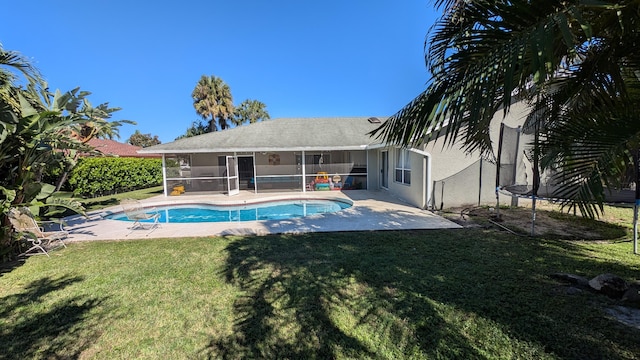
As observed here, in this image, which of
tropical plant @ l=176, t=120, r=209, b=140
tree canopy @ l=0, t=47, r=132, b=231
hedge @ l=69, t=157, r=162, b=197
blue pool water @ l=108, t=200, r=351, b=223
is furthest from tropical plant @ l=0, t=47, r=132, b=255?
tropical plant @ l=176, t=120, r=209, b=140

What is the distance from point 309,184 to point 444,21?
1297 centimetres

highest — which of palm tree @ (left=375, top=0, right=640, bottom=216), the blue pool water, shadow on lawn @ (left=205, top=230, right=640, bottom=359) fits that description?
palm tree @ (left=375, top=0, right=640, bottom=216)

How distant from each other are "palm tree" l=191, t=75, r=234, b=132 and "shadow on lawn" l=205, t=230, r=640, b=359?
2448 centimetres

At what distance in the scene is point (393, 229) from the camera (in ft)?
23.5

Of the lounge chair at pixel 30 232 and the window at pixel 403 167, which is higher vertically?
the window at pixel 403 167

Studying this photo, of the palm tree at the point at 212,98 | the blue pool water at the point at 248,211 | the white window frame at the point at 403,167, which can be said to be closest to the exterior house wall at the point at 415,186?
the white window frame at the point at 403,167

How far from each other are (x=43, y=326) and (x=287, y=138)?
45.1 ft

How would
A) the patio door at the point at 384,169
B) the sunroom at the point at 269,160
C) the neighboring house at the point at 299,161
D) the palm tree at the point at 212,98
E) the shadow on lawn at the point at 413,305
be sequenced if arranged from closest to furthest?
the shadow on lawn at the point at 413,305 → the neighboring house at the point at 299,161 → the patio door at the point at 384,169 → the sunroom at the point at 269,160 → the palm tree at the point at 212,98

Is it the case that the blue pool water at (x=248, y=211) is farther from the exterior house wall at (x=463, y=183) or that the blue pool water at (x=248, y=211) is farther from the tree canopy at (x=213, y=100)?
the tree canopy at (x=213, y=100)

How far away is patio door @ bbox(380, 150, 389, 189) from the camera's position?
14422 millimetres

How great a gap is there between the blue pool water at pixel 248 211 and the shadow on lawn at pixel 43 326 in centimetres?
671

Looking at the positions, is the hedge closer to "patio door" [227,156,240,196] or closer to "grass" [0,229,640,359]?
"patio door" [227,156,240,196]

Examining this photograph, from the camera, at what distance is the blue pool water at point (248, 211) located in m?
10.9

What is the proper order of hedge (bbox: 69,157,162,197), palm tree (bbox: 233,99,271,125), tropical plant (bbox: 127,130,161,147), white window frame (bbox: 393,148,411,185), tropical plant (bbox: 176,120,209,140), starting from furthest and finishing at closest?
tropical plant (bbox: 127,130,161,147), palm tree (bbox: 233,99,271,125), tropical plant (bbox: 176,120,209,140), hedge (bbox: 69,157,162,197), white window frame (bbox: 393,148,411,185)
